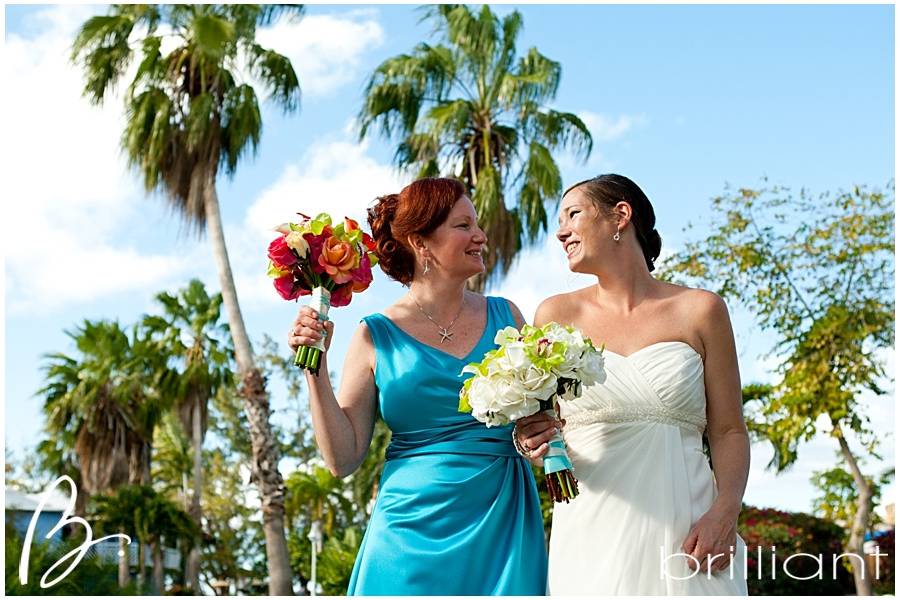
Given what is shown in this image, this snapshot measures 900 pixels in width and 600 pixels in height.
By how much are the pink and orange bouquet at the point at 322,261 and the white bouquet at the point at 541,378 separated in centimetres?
81

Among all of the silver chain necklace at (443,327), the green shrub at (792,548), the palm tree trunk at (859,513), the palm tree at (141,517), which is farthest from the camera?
the palm tree at (141,517)

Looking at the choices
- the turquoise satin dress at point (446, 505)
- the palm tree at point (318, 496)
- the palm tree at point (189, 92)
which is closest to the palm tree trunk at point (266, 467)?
Answer: the palm tree at point (189, 92)

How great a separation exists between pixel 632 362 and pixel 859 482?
568 inches

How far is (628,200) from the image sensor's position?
12.8 ft

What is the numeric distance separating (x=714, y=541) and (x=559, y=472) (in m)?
0.52

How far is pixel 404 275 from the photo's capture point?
4410 millimetres

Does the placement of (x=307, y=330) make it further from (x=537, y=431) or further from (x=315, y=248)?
(x=537, y=431)

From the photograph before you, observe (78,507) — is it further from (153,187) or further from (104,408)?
(153,187)

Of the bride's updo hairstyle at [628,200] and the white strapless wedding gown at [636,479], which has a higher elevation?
the bride's updo hairstyle at [628,200]

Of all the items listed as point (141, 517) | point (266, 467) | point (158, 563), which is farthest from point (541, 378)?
point (158, 563)

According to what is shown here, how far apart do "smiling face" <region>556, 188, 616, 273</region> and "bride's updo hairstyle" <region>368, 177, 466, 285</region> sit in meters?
0.54

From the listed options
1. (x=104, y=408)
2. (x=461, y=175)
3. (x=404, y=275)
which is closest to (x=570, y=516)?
(x=404, y=275)

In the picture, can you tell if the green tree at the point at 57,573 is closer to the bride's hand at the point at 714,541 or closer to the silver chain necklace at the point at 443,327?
the silver chain necklace at the point at 443,327

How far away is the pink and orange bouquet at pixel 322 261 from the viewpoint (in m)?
4.15
